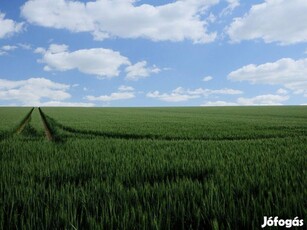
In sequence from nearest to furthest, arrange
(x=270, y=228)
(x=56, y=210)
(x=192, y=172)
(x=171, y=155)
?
(x=270, y=228) < (x=56, y=210) < (x=192, y=172) < (x=171, y=155)

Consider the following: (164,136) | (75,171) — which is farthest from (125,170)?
(164,136)

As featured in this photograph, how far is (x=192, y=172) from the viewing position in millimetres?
5684

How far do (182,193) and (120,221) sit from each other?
1.08 metres

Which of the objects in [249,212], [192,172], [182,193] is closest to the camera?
[249,212]

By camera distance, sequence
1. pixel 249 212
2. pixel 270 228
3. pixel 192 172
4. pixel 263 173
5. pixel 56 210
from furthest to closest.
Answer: pixel 192 172 → pixel 263 173 → pixel 56 210 → pixel 249 212 → pixel 270 228

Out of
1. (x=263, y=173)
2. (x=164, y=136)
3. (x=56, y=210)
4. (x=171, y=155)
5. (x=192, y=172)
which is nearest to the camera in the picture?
(x=56, y=210)

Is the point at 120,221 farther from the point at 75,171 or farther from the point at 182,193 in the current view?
the point at 75,171

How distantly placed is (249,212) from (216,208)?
0.31 meters

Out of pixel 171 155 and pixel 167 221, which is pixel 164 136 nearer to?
pixel 171 155

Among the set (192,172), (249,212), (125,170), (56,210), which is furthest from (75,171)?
(249,212)

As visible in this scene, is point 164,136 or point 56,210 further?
point 164,136

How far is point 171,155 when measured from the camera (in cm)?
782

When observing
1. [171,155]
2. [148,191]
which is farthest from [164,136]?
[148,191]

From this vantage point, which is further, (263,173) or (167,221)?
(263,173)
